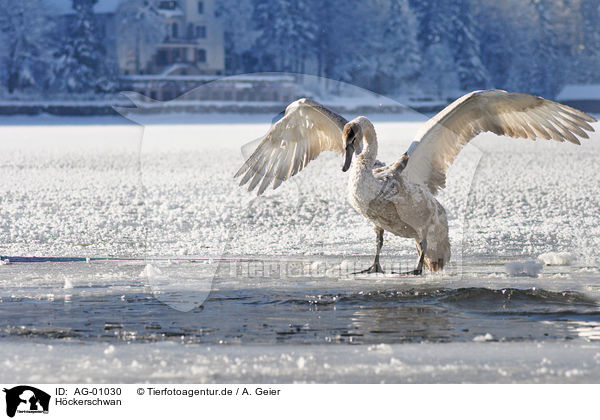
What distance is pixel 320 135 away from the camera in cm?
859

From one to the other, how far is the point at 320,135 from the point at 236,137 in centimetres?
2310

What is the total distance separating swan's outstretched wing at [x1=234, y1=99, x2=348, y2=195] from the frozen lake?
0.71 meters

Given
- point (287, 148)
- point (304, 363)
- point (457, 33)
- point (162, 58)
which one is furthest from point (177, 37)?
point (304, 363)

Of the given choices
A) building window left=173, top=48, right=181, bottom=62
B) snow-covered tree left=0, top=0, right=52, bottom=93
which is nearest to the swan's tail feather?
snow-covered tree left=0, top=0, right=52, bottom=93

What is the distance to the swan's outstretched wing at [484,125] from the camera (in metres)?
7.86

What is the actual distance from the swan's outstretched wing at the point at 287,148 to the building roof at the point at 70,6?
189 feet

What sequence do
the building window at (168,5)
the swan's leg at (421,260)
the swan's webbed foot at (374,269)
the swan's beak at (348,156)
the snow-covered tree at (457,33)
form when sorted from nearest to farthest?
the swan's beak at (348,156)
the swan's leg at (421,260)
the swan's webbed foot at (374,269)
the snow-covered tree at (457,33)
the building window at (168,5)

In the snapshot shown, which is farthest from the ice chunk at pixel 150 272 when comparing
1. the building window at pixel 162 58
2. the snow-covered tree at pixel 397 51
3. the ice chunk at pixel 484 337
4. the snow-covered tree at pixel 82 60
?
the building window at pixel 162 58

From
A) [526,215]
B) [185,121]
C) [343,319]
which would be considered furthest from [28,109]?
[343,319]

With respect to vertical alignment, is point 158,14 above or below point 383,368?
above

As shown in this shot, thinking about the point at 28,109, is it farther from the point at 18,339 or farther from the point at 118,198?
the point at 18,339
